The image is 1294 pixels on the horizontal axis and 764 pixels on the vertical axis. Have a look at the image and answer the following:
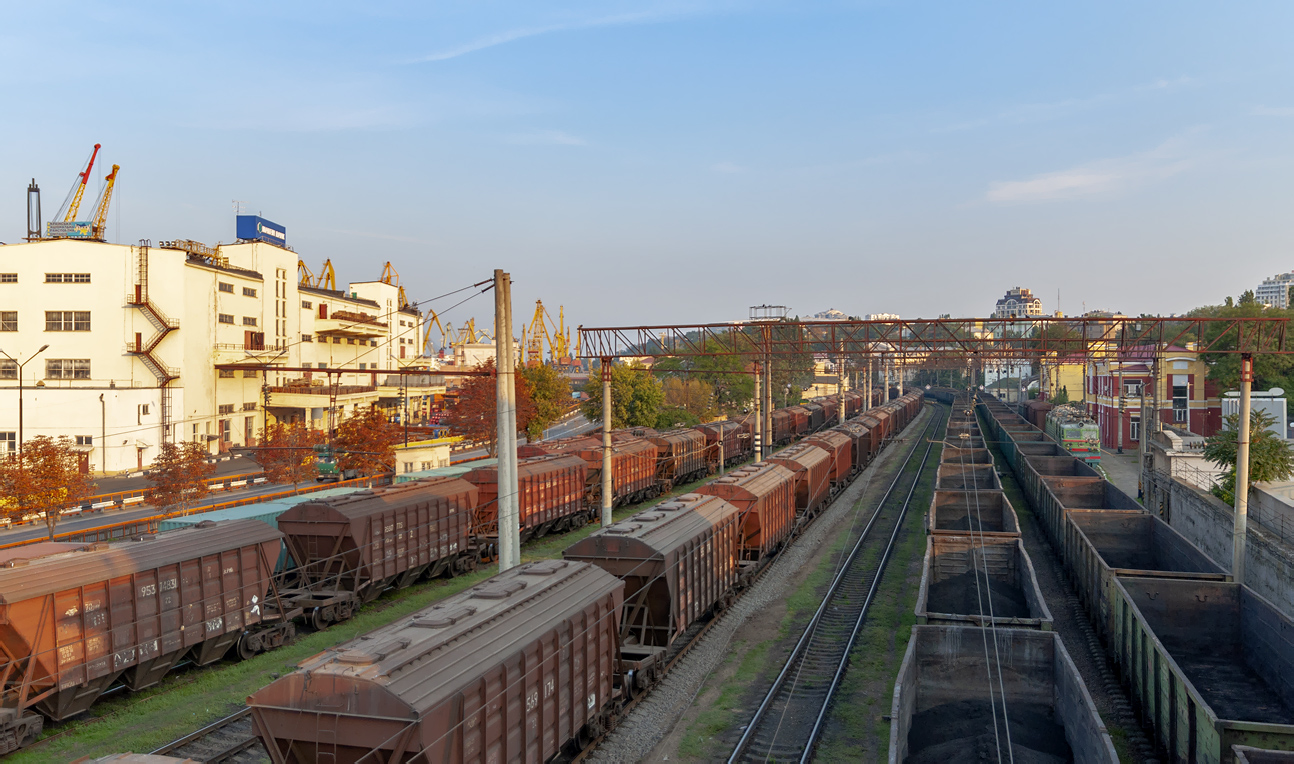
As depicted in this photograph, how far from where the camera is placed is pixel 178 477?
36469mm

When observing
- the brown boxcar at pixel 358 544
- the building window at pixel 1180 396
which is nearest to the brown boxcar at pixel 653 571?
the brown boxcar at pixel 358 544

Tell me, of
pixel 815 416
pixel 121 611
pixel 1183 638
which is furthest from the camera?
pixel 815 416

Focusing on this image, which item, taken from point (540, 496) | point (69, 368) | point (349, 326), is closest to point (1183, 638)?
point (540, 496)

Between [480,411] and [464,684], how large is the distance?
153 ft

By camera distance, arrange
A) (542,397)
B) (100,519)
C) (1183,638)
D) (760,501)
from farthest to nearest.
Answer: (542,397)
(100,519)
(760,501)
(1183,638)

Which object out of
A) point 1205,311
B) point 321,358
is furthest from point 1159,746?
point 1205,311

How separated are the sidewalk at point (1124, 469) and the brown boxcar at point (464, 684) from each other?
38589 millimetres

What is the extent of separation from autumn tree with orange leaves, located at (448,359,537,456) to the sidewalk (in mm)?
37959

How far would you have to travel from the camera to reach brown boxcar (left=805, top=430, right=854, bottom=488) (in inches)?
1580

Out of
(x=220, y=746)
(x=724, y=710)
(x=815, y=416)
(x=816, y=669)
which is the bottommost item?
(x=816, y=669)

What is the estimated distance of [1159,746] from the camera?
44.3ft

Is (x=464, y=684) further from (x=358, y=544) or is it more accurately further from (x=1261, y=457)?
(x=1261, y=457)

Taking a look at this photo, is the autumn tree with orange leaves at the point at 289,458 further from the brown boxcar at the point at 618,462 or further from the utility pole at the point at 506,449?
the utility pole at the point at 506,449

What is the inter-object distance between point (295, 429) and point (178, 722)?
38330mm
